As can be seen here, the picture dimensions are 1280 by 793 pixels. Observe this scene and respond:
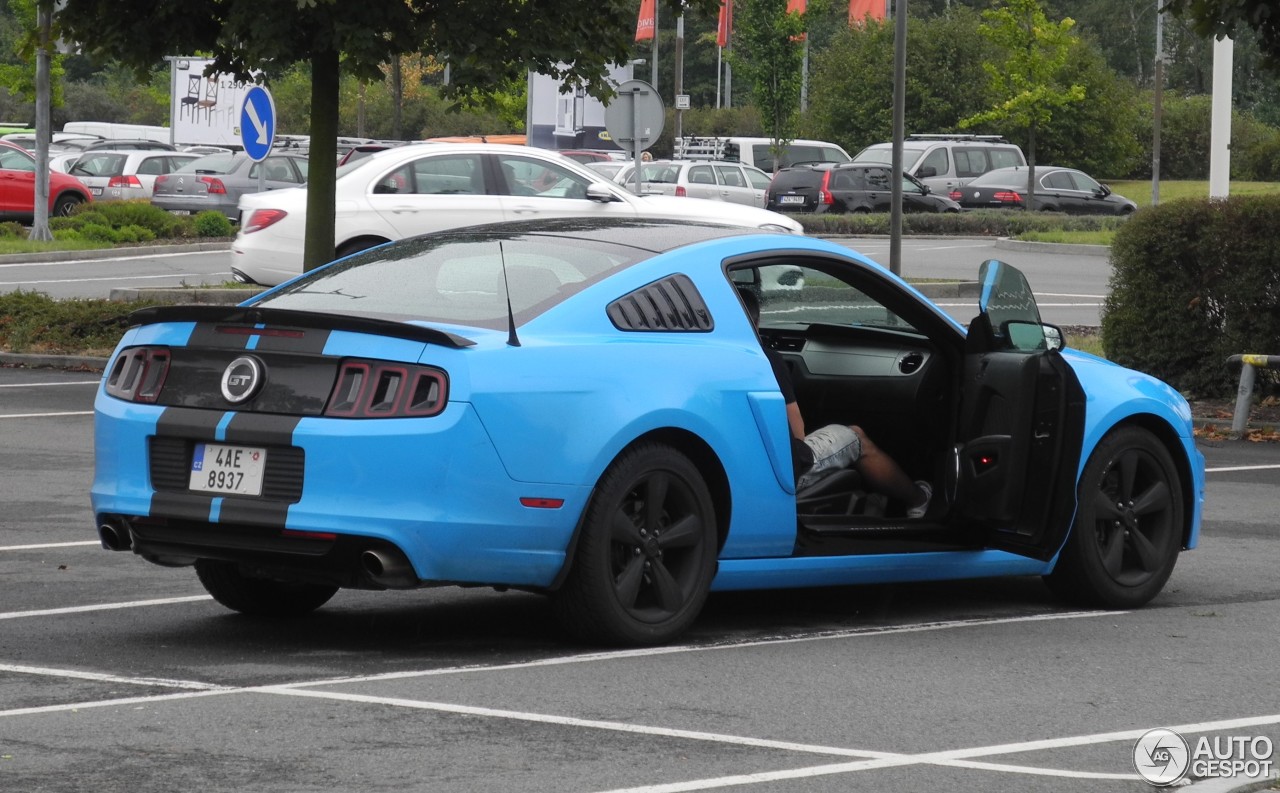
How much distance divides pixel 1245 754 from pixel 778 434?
6.96 ft

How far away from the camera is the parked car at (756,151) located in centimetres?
5100

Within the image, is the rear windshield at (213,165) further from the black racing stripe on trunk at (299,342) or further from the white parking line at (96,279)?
the black racing stripe on trunk at (299,342)

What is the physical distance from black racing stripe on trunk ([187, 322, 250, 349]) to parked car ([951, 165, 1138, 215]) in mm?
40150

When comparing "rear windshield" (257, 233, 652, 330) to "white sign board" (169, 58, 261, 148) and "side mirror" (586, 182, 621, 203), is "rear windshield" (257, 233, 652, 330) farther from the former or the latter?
"white sign board" (169, 58, 261, 148)

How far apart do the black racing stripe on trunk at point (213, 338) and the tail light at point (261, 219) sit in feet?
43.6

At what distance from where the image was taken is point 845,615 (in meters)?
7.66

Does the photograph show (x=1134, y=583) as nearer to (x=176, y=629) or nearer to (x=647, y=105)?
(x=176, y=629)

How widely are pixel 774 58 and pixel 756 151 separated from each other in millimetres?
2478

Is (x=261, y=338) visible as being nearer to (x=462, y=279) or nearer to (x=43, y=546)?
(x=462, y=279)

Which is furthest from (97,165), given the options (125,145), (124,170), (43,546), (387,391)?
(387,391)

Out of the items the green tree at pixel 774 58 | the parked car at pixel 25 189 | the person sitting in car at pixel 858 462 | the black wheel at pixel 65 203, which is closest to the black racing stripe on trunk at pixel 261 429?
the person sitting in car at pixel 858 462

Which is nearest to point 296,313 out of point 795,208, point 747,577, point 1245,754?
point 747,577

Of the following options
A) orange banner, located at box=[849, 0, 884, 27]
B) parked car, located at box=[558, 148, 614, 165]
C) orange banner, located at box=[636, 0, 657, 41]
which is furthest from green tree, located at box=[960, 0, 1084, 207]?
orange banner, located at box=[849, 0, 884, 27]

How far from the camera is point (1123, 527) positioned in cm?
788
